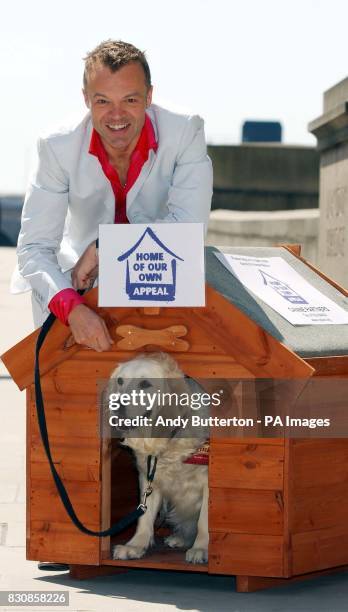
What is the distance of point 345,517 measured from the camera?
16.5 ft

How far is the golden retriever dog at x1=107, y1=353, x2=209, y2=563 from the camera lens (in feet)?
15.7

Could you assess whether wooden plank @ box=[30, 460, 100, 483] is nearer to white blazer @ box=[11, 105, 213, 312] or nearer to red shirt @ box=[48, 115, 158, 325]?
white blazer @ box=[11, 105, 213, 312]

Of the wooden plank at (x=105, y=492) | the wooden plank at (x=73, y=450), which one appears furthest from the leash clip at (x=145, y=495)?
the wooden plank at (x=73, y=450)

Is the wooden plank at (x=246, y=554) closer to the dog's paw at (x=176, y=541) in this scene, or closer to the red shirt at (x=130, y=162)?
the dog's paw at (x=176, y=541)

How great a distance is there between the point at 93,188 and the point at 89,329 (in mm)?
751

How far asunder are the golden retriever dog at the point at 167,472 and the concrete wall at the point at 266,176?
14.4m

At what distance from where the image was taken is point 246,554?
482 centimetres

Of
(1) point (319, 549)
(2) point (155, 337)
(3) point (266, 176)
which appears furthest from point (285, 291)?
(3) point (266, 176)

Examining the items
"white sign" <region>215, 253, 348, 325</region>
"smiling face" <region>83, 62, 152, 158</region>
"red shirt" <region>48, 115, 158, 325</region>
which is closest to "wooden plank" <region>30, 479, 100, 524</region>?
"white sign" <region>215, 253, 348, 325</region>

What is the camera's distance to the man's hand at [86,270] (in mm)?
5117

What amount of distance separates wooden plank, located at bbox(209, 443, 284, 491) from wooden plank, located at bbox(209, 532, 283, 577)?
7.8 inches

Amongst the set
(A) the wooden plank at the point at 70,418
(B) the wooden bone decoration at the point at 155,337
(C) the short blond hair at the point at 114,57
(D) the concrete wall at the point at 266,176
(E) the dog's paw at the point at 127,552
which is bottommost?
(E) the dog's paw at the point at 127,552

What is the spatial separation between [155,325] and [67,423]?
55 centimetres

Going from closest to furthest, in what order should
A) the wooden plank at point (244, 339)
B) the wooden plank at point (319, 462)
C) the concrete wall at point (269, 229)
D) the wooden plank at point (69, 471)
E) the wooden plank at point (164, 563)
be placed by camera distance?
1. the wooden plank at point (244, 339)
2. the wooden plank at point (319, 462)
3. the wooden plank at point (164, 563)
4. the wooden plank at point (69, 471)
5. the concrete wall at point (269, 229)
